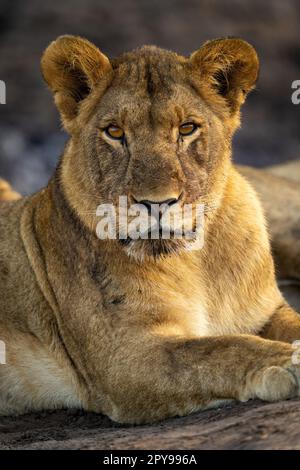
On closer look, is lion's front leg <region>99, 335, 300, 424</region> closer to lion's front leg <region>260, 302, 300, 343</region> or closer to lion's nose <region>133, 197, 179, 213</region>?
lion's nose <region>133, 197, 179, 213</region>

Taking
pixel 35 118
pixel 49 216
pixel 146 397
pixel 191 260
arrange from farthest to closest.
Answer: pixel 35 118, pixel 49 216, pixel 191 260, pixel 146 397

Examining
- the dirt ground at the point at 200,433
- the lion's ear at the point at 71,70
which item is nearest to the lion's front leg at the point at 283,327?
the dirt ground at the point at 200,433

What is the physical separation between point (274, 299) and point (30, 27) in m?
7.96

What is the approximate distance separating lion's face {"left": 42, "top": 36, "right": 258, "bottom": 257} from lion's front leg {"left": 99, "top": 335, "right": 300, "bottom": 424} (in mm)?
396

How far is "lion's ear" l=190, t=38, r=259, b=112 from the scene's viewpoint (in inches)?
160

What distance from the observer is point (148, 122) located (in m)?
3.82

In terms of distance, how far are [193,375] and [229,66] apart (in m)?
1.25

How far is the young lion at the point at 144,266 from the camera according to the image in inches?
147

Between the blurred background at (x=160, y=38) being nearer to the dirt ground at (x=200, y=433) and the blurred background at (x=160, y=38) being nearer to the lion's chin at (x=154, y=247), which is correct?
the lion's chin at (x=154, y=247)

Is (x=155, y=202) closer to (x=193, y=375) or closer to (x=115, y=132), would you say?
(x=115, y=132)

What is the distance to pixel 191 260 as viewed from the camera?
13.6 feet

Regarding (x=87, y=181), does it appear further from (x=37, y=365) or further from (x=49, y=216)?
(x=37, y=365)

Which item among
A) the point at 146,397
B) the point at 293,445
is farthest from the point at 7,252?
the point at 293,445

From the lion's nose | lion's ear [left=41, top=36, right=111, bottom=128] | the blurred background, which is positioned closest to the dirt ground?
the lion's nose
